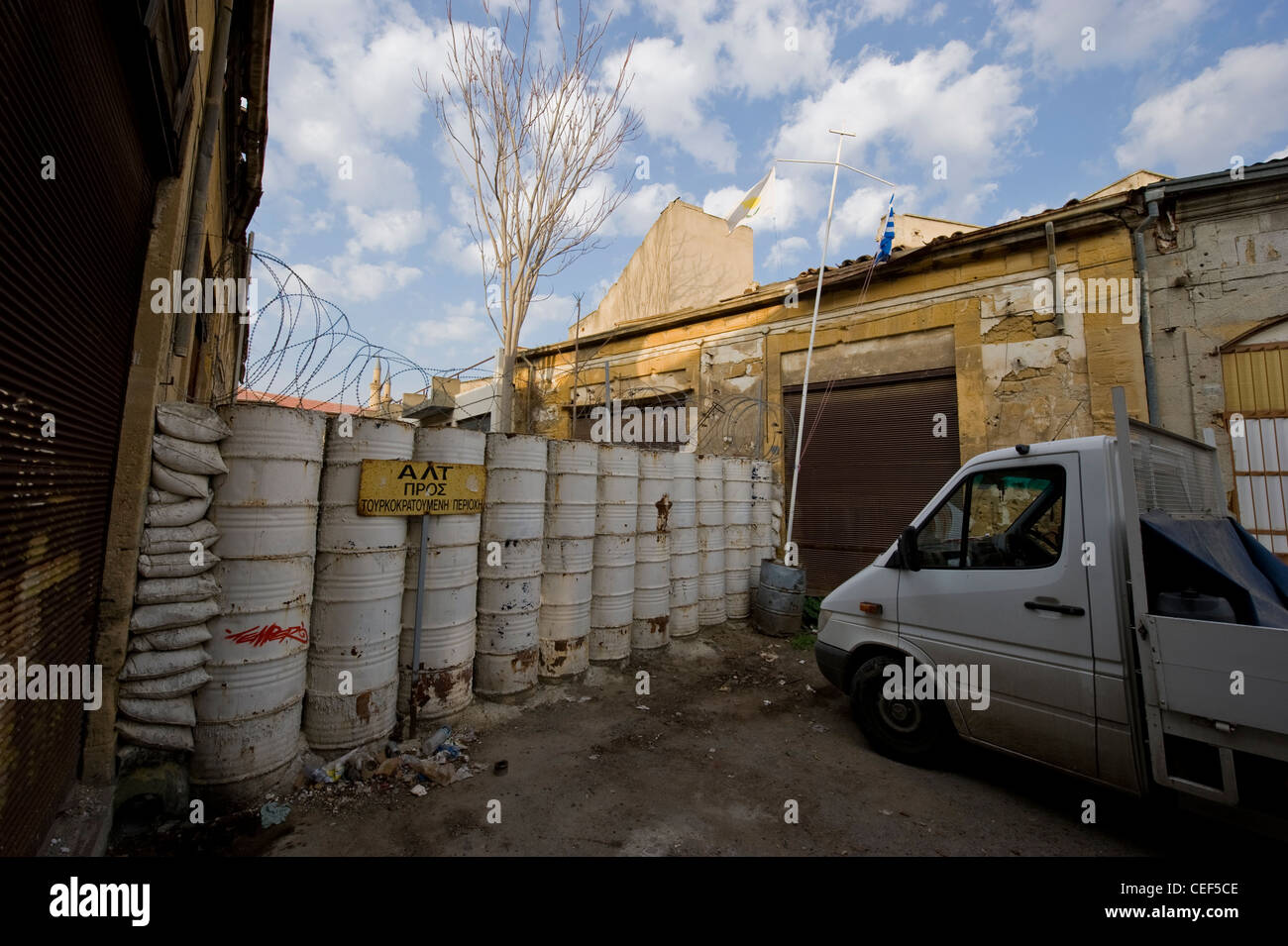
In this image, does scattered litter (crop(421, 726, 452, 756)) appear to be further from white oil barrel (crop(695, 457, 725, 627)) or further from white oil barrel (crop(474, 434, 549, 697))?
white oil barrel (crop(695, 457, 725, 627))

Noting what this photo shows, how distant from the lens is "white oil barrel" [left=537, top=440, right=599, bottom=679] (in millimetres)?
5355

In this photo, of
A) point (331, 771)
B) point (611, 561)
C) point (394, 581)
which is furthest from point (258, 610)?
point (611, 561)

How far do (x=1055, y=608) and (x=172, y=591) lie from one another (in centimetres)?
529

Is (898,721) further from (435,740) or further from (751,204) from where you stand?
(751,204)

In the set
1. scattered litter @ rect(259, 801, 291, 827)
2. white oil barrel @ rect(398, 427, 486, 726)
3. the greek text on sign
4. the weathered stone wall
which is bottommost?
scattered litter @ rect(259, 801, 291, 827)

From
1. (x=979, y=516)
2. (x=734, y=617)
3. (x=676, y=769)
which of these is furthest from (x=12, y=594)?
(x=734, y=617)

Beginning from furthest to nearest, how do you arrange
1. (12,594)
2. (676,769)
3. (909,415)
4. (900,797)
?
(909,415), (676,769), (900,797), (12,594)

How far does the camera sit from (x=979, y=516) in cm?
387

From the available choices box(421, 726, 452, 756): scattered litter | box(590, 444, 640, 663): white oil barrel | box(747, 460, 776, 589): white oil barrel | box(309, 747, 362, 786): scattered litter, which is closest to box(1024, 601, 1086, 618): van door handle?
box(590, 444, 640, 663): white oil barrel

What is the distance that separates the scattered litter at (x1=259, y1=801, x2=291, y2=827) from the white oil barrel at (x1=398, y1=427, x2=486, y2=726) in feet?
3.35

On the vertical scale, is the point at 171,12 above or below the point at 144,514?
above

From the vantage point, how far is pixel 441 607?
438 cm
